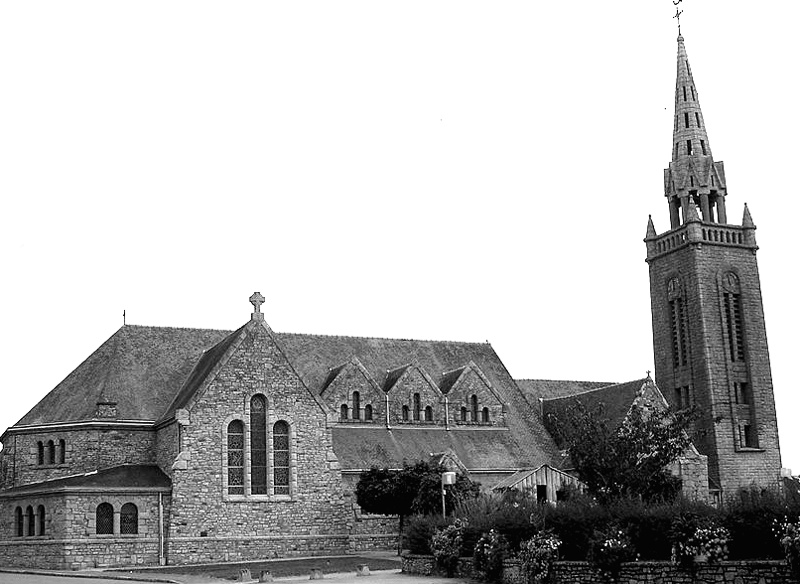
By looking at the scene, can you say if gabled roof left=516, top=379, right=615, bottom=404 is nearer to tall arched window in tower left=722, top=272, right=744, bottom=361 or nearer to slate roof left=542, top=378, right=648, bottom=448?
slate roof left=542, top=378, right=648, bottom=448

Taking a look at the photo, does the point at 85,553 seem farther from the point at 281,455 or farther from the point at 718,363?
the point at 718,363

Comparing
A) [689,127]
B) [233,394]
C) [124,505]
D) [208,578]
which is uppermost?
[689,127]

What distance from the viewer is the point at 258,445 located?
160 feet

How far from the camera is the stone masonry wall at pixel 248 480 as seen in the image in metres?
46.4

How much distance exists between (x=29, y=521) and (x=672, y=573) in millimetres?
29951

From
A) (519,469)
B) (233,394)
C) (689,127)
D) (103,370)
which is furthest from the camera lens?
(689,127)

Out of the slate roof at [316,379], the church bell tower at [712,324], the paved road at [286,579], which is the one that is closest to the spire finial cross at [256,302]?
the slate roof at [316,379]

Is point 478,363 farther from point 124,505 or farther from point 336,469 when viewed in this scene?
point 124,505

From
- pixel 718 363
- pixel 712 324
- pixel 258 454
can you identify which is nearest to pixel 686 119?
pixel 712 324

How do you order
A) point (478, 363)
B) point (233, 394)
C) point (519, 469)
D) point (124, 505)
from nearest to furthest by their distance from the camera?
point (124, 505) < point (233, 394) < point (519, 469) < point (478, 363)

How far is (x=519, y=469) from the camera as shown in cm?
5603

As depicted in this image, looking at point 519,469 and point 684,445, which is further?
point 519,469

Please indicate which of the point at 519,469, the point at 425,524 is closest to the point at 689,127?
the point at 519,469

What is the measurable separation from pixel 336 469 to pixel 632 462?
1377 centimetres
